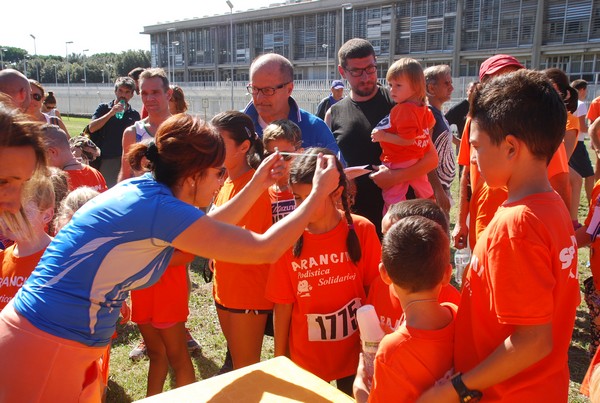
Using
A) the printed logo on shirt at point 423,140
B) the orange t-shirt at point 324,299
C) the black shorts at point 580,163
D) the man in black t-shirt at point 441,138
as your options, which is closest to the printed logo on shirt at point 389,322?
the orange t-shirt at point 324,299

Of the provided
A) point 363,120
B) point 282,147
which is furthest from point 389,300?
point 363,120

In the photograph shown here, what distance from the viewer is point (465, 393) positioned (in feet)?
4.98

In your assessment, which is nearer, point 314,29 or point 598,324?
point 598,324

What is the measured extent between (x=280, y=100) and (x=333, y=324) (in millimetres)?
1750

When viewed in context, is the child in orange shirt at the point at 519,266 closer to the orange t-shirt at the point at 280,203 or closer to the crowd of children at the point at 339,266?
the crowd of children at the point at 339,266

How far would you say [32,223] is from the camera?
102 inches

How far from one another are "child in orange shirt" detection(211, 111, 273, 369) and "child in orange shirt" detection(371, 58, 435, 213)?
107 cm

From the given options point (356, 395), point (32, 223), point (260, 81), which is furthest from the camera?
point (260, 81)

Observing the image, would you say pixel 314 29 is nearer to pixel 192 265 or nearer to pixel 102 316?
pixel 192 265

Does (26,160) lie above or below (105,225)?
above

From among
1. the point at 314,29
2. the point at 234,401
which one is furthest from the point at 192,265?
the point at 314,29

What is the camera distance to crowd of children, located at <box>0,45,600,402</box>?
1483mm

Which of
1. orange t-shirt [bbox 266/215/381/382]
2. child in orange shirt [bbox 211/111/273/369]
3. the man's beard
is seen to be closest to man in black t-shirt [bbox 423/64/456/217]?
the man's beard

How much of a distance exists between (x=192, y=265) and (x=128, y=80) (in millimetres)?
2799
